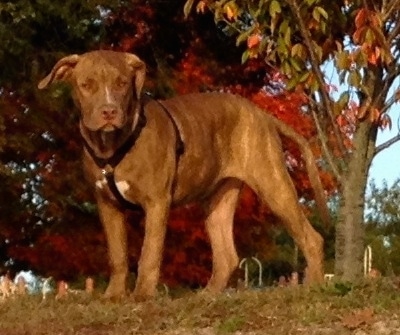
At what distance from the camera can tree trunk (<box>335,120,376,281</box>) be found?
429 inches

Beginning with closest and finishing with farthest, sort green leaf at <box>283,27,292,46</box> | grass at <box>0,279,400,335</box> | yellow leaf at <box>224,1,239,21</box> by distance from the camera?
grass at <box>0,279,400,335</box> < green leaf at <box>283,27,292,46</box> < yellow leaf at <box>224,1,239,21</box>

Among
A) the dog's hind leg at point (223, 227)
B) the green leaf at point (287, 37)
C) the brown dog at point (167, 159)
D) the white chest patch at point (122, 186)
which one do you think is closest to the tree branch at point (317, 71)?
the green leaf at point (287, 37)

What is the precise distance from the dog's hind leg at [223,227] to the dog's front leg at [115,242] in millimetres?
1086

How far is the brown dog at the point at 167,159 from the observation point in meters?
9.21

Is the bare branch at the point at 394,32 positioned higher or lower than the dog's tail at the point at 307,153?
higher

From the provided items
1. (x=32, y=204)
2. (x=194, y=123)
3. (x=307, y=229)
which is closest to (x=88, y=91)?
(x=194, y=123)

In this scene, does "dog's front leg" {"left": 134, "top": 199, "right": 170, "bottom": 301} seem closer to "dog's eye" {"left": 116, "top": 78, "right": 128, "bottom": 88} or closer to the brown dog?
the brown dog

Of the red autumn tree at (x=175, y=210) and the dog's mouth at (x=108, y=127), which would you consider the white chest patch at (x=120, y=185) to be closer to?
the dog's mouth at (x=108, y=127)

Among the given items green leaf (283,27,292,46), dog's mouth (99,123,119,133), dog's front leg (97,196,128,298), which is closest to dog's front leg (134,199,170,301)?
dog's front leg (97,196,128,298)

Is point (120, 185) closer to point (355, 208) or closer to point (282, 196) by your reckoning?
point (282, 196)

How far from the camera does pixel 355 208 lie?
10891mm

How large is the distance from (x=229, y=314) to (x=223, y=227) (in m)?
2.44

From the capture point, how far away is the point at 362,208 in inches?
431

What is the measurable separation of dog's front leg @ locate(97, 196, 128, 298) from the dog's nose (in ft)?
2.86
